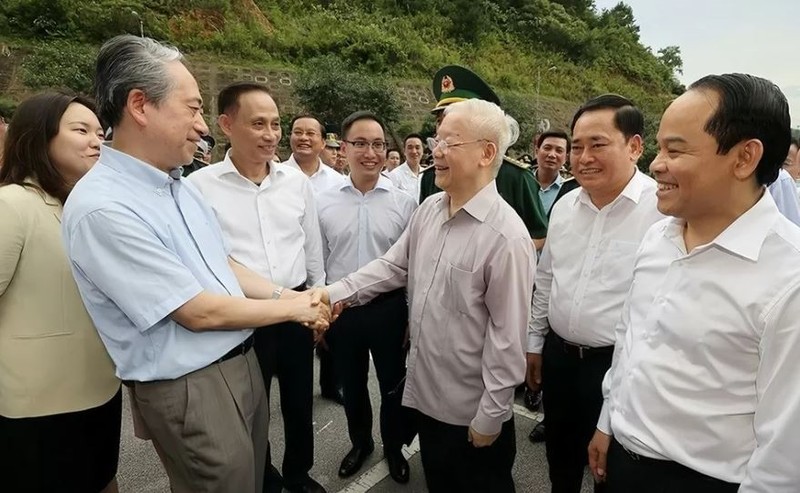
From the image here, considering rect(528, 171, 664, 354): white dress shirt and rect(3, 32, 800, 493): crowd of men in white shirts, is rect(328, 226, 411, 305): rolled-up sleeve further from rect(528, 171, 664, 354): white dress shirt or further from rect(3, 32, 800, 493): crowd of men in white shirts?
rect(528, 171, 664, 354): white dress shirt

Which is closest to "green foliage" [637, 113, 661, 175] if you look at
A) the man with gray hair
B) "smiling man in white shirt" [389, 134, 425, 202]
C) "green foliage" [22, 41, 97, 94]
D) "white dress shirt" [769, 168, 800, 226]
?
"smiling man in white shirt" [389, 134, 425, 202]

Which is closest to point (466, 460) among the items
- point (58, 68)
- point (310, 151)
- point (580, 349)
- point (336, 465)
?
point (580, 349)

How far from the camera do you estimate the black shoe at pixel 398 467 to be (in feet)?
8.86

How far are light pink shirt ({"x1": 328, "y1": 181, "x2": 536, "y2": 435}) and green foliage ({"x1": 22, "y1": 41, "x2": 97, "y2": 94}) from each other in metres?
13.5

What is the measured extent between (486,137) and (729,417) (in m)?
1.23

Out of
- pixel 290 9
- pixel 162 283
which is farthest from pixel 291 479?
pixel 290 9

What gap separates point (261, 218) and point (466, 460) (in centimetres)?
154

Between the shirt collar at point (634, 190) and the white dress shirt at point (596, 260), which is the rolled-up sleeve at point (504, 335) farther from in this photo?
the shirt collar at point (634, 190)

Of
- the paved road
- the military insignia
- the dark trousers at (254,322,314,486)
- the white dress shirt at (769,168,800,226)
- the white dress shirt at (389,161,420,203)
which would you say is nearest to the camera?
the dark trousers at (254,322,314,486)

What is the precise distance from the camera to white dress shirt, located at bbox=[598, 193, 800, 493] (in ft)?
3.58

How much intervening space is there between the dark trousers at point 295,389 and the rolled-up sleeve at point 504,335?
1128 mm

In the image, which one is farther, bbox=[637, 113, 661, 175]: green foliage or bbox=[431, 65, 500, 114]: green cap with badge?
bbox=[637, 113, 661, 175]: green foliage

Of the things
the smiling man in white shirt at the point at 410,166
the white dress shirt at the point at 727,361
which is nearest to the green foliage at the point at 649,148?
the smiling man in white shirt at the point at 410,166

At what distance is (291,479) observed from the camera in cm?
254
